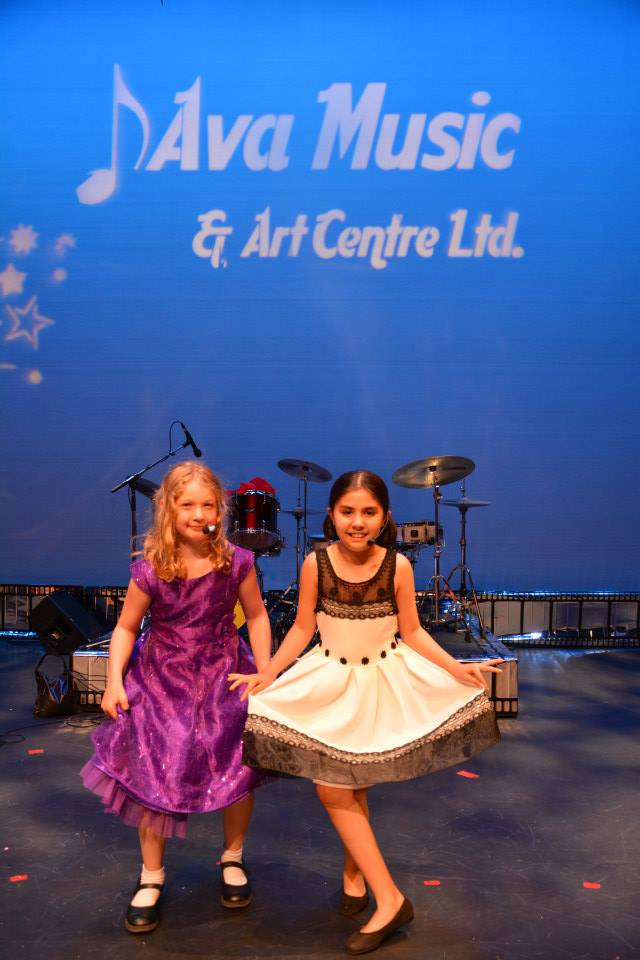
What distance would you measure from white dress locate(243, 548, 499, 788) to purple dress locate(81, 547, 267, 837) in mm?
172

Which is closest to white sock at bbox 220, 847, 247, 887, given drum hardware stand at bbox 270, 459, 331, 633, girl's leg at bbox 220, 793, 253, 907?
girl's leg at bbox 220, 793, 253, 907

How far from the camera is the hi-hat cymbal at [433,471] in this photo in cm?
564

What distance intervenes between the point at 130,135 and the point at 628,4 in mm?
4152

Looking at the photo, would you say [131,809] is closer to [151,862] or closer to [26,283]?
[151,862]

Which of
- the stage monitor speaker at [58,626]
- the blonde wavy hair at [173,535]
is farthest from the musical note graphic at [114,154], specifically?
the blonde wavy hair at [173,535]

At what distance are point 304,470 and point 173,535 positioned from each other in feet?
12.7

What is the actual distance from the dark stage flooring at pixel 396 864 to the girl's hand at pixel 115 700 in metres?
0.59

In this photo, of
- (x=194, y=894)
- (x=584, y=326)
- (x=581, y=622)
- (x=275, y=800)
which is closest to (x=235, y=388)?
(x=584, y=326)

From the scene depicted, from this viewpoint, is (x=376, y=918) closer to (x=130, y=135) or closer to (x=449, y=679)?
(x=449, y=679)

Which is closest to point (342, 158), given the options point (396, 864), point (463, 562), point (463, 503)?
point (463, 503)

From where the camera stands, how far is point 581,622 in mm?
7031

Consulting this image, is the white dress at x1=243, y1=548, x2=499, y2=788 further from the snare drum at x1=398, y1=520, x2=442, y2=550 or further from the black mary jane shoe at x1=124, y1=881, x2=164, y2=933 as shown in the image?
the snare drum at x1=398, y1=520, x2=442, y2=550

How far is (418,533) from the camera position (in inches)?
Answer: 232

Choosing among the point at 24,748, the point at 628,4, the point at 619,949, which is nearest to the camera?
the point at 619,949
